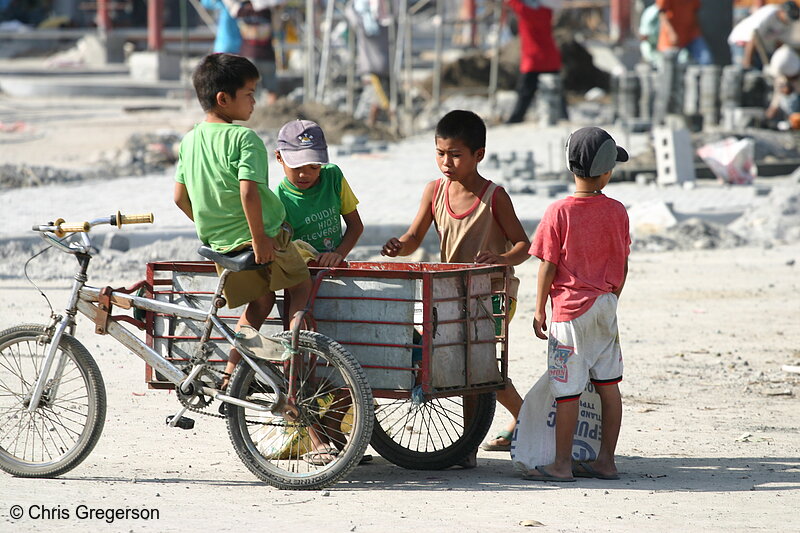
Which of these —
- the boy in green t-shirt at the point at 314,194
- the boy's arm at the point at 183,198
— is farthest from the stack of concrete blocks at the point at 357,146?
the boy's arm at the point at 183,198

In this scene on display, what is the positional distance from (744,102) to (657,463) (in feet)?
51.7

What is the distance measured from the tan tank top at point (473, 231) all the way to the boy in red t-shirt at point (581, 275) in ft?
0.88

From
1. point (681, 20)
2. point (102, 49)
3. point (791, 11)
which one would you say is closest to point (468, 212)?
point (681, 20)

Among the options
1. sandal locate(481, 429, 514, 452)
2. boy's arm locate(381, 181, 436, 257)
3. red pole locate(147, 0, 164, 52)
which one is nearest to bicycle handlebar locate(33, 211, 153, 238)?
boy's arm locate(381, 181, 436, 257)

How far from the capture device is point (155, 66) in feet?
104

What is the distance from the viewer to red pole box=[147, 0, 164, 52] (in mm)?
32688

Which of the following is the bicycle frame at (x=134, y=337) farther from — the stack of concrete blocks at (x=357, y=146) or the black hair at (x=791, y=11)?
the black hair at (x=791, y=11)

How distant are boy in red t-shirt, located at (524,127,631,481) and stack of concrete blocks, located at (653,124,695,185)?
957 centimetres

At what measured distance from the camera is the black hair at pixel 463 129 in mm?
5012

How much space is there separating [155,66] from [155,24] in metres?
1.63

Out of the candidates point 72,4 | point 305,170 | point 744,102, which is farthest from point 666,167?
point 72,4

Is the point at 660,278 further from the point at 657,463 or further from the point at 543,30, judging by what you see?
the point at 543,30

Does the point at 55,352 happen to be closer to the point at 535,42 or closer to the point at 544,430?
the point at 544,430

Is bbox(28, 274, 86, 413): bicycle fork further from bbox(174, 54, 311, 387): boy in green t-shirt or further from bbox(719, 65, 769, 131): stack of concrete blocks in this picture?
bbox(719, 65, 769, 131): stack of concrete blocks
